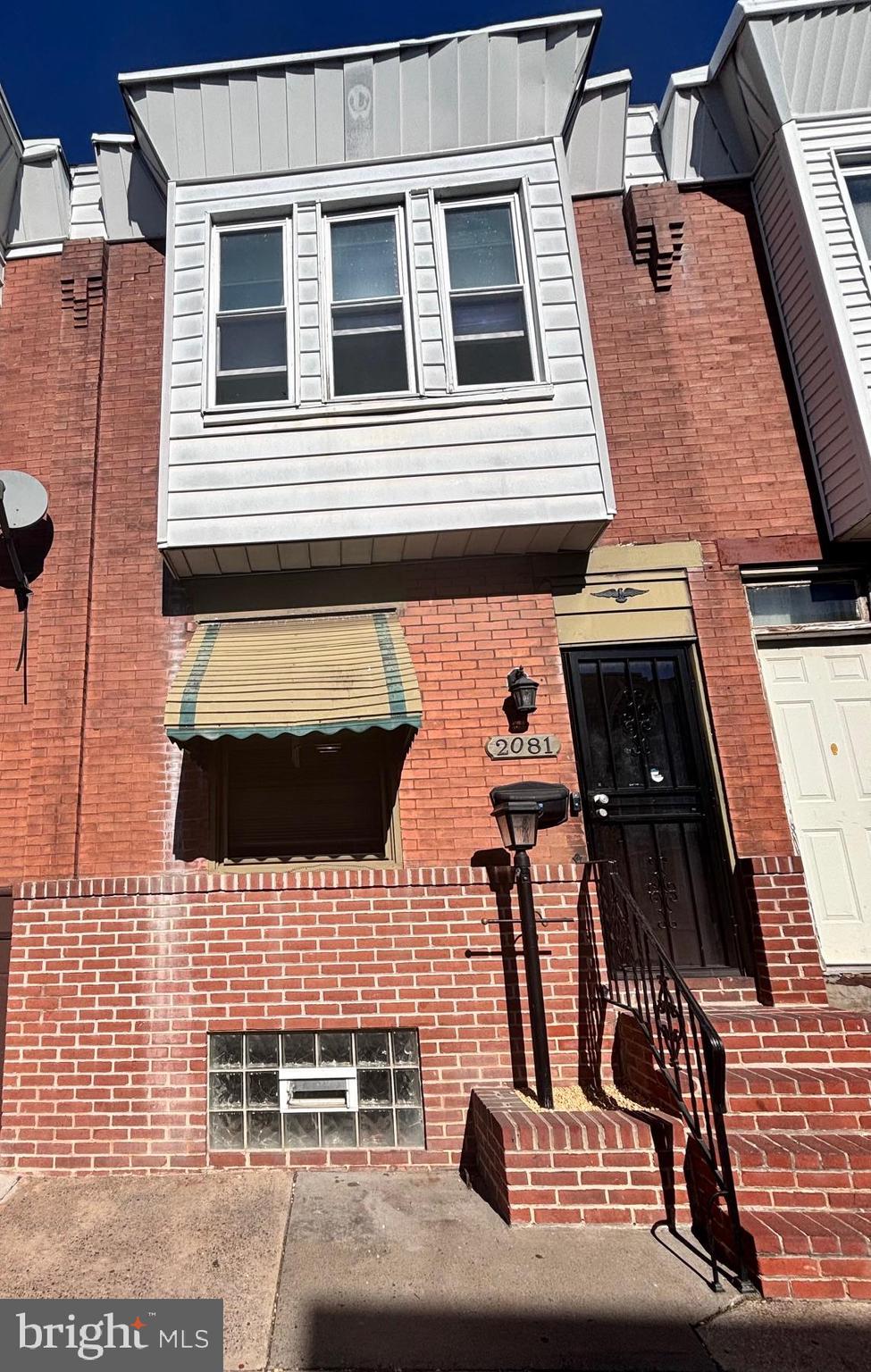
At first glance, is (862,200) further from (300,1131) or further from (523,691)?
(300,1131)

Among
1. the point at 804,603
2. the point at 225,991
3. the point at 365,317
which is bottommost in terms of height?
the point at 225,991

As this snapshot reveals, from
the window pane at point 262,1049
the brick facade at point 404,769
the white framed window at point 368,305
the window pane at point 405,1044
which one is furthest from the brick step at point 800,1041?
the white framed window at point 368,305

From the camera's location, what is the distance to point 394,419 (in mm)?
5586

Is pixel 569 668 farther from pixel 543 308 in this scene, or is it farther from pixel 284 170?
pixel 284 170

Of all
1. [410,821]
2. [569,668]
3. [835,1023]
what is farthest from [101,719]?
[835,1023]

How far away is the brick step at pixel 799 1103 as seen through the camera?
3.67m

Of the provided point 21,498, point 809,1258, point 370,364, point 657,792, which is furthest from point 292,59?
point 809,1258

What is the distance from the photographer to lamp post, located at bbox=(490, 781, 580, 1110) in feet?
13.9

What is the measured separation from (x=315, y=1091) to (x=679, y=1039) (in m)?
2.33

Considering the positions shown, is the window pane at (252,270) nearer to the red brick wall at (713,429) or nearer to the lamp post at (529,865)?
the red brick wall at (713,429)

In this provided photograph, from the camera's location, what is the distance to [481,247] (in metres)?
6.13

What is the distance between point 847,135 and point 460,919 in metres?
7.23

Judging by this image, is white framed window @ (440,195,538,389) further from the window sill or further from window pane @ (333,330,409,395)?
window pane @ (333,330,409,395)

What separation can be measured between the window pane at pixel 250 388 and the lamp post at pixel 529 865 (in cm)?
366
